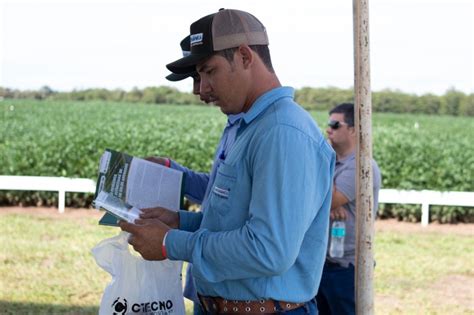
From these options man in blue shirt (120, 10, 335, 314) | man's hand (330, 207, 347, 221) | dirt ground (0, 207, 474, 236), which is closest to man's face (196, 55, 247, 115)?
man in blue shirt (120, 10, 335, 314)

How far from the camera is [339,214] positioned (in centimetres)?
421

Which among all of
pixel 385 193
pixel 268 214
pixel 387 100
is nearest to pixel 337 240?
pixel 268 214

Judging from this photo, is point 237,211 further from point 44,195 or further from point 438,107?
point 438,107

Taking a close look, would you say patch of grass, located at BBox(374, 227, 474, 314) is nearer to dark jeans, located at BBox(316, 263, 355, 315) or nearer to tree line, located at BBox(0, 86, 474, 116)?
dark jeans, located at BBox(316, 263, 355, 315)

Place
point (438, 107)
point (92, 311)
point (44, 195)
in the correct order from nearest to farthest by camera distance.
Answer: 1. point (92, 311)
2. point (44, 195)
3. point (438, 107)

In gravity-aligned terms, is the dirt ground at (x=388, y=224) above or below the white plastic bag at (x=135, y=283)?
below

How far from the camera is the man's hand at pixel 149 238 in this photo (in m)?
2.30

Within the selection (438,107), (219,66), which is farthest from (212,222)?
(438,107)

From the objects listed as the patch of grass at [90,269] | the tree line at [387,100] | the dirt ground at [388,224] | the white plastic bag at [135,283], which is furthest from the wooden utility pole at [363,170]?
the tree line at [387,100]

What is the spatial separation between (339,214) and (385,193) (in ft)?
26.1

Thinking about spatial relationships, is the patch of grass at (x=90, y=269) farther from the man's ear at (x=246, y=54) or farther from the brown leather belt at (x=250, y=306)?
the man's ear at (x=246, y=54)

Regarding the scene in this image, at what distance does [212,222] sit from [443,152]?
1202 centimetres

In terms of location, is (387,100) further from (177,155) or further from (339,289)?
(339,289)

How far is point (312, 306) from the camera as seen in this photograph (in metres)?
2.43
